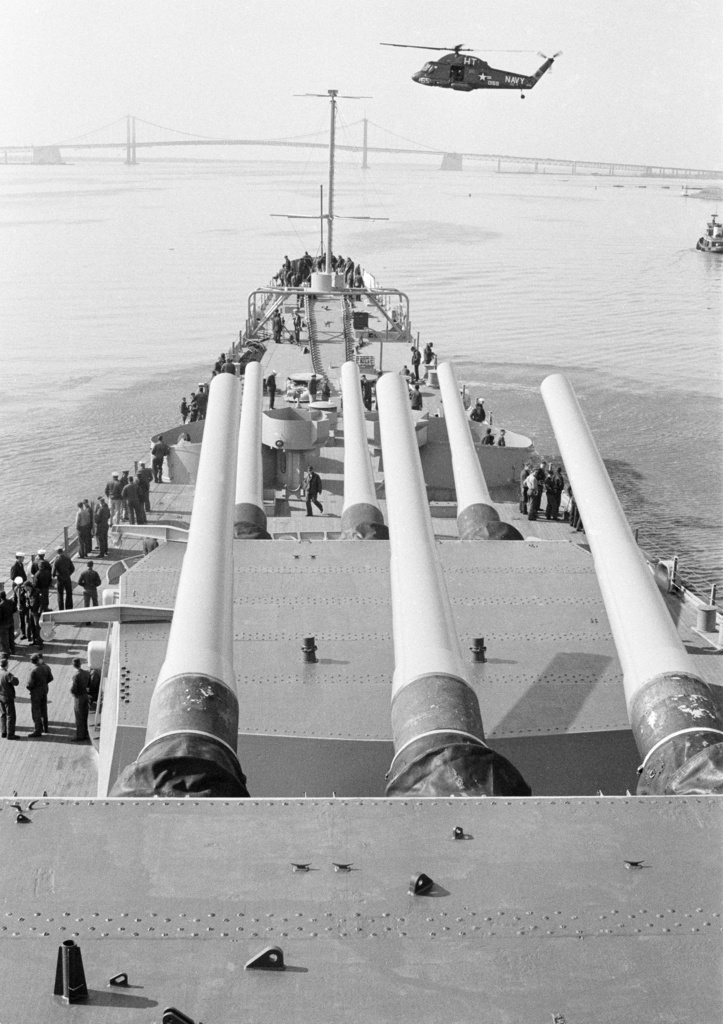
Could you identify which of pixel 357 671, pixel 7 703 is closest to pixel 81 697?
pixel 7 703

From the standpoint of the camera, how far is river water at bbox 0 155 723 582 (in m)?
29.9

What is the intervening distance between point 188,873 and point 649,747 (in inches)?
102

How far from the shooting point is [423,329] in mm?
50219

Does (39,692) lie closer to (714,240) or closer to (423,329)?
(423,329)

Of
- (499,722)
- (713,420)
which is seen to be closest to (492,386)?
(713,420)

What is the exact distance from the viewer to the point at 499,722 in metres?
7.61

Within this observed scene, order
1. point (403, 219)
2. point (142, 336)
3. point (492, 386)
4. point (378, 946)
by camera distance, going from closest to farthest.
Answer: point (378, 946)
point (492, 386)
point (142, 336)
point (403, 219)

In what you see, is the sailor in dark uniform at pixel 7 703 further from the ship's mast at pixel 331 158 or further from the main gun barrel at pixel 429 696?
the ship's mast at pixel 331 158

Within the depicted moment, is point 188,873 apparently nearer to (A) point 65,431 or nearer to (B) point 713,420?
(A) point 65,431

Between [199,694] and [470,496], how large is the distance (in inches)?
211

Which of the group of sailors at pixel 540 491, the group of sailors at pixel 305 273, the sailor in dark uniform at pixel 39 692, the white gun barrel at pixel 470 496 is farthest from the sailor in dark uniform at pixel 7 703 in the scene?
the group of sailors at pixel 305 273

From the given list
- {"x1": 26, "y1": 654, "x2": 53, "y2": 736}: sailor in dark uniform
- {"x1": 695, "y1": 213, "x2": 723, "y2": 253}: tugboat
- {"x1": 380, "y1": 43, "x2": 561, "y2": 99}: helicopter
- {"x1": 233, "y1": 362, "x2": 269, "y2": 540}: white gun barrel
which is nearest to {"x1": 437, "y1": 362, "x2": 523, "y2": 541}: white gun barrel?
{"x1": 233, "y1": 362, "x2": 269, "y2": 540}: white gun barrel

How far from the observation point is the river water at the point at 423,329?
2992 cm

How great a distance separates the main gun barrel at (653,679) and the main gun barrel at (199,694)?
6.79 ft
